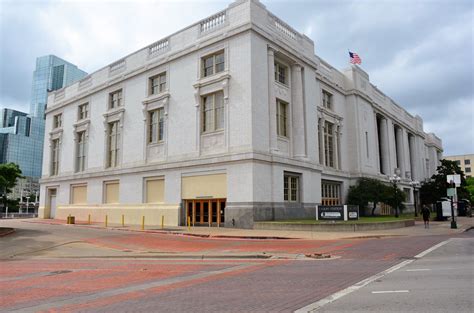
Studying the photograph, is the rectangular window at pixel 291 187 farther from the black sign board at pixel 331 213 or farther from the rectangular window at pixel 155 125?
the rectangular window at pixel 155 125

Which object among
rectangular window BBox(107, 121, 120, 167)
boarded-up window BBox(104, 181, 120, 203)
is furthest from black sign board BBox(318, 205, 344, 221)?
rectangular window BBox(107, 121, 120, 167)

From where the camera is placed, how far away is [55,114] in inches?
1934

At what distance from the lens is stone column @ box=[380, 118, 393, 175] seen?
51.7m

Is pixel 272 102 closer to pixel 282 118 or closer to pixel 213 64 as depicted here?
pixel 282 118

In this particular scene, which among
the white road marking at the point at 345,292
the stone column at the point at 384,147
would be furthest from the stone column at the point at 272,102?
the stone column at the point at 384,147

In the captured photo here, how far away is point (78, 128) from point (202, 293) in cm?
4065

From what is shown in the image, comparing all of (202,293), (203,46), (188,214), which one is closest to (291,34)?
(203,46)

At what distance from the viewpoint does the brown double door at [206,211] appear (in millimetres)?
28984

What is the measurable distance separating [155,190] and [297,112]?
1414 centimetres

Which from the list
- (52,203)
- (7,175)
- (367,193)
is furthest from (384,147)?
(7,175)

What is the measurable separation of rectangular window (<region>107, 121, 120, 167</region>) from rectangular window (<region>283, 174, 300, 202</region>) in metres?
17.8

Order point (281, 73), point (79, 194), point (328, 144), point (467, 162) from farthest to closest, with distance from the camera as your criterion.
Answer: point (467, 162) < point (79, 194) < point (328, 144) < point (281, 73)

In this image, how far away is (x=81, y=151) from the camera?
144 ft

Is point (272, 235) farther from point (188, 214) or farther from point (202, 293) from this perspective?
point (202, 293)
